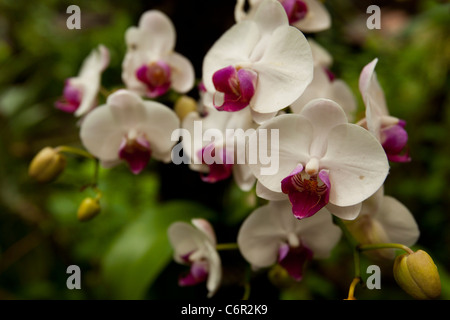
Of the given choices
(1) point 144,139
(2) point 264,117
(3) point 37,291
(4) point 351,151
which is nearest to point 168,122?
(1) point 144,139

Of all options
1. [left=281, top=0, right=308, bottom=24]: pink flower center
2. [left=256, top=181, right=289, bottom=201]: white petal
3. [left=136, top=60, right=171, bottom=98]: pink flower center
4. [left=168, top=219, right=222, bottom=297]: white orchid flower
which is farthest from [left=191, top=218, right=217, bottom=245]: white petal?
[left=281, top=0, right=308, bottom=24]: pink flower center

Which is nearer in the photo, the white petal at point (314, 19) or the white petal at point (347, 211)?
the white petal at point (347, 211)

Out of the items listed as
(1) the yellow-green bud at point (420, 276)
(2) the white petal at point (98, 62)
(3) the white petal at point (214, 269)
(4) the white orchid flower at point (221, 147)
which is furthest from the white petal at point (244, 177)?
(2) the white petal at point (98, 62)

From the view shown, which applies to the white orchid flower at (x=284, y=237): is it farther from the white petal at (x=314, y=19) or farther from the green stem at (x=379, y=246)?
the white petal at (x=314, y=19)

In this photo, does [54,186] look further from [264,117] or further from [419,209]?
[419,209]

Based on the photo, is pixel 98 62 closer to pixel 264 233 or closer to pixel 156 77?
pixel 156 77

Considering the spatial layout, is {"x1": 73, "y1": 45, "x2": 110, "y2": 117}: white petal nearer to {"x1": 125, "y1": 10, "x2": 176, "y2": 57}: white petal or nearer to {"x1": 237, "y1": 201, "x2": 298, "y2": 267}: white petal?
{"x1": 125, "y1": 10, "x2": 176, "y2": 57}: white petal
